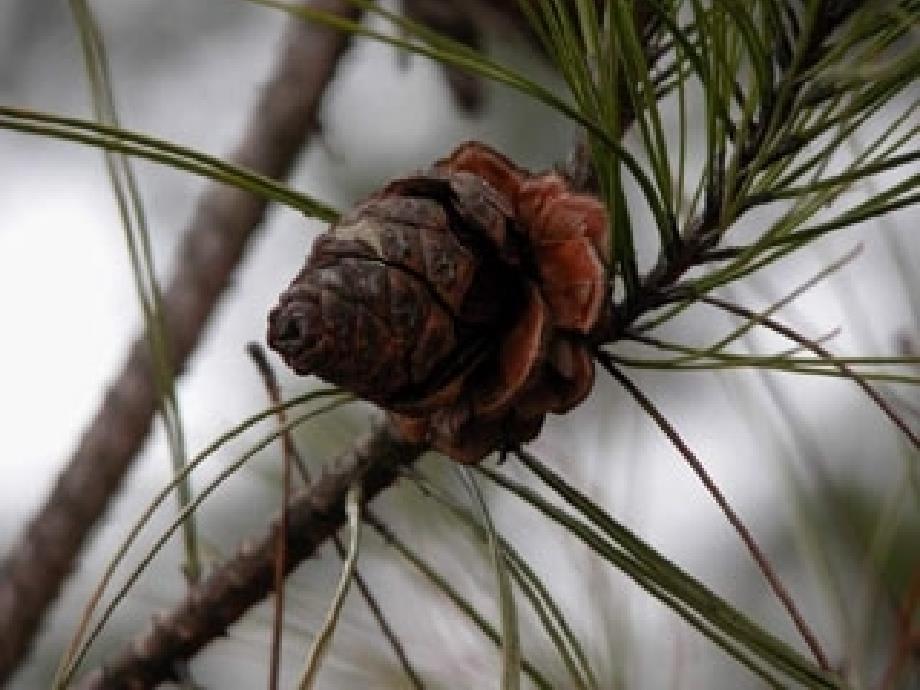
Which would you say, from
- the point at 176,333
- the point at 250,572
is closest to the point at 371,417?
the point at 250,572

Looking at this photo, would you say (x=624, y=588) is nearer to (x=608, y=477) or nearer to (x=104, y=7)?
(x=608, y=477)

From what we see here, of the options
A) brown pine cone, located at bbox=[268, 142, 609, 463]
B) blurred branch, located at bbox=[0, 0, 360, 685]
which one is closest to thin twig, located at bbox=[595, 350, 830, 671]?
brown pine cone, located at bbox=[268, 142, 609, 463]

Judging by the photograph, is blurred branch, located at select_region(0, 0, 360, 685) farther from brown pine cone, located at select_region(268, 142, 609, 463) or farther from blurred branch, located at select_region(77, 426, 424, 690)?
brown pine cone, located at select_region(268, 142, 609, 463)

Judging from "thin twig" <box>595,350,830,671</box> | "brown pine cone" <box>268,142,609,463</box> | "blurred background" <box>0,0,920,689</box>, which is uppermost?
"blurred background" <box>0,0,920,689</box>

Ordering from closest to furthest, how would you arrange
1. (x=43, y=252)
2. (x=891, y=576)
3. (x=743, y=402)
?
(x=743, y=402) → (x=891, y=576) → (x=43, y=252)

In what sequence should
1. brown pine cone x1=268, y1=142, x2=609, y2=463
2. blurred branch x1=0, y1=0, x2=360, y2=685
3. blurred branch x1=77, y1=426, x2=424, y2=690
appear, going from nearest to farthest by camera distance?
brown pine cone x1=268, y1=142, x2=609, y2=463, blurred branch x1=77, y1=426, x2=424, y2=690, blurred branch x1=0, y1=0, x2=360, y2=685

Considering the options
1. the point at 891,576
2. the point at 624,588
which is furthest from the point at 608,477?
the point at 891,576

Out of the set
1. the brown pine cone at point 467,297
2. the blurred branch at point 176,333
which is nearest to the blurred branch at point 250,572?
the brown pine cone at point 467,297
